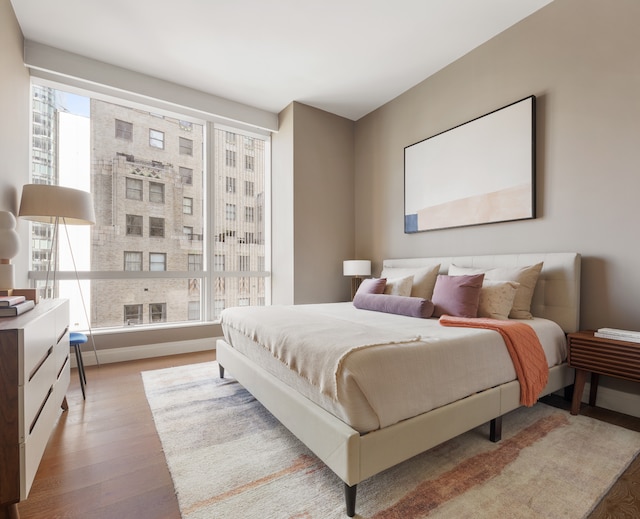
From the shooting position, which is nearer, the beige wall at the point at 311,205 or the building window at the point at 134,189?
the building window at the point at 134,189

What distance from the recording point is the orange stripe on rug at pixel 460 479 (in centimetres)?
127

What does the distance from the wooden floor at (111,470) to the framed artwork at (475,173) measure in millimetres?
1640

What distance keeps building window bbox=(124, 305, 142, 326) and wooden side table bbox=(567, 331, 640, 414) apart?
3.95m

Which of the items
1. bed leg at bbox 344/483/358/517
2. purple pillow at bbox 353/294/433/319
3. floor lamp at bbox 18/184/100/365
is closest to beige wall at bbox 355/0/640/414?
purple pillow at bbox 353/294/433/319

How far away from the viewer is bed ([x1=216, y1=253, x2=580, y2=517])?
1254 mm

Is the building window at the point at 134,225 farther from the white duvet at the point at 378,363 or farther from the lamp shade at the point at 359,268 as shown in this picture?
the lamp shade at the point at 359,268

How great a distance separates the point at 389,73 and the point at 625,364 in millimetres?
3222

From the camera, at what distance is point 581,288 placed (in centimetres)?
236

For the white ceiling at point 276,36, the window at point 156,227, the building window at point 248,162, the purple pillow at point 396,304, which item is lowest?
the purple pillow at point 396,304

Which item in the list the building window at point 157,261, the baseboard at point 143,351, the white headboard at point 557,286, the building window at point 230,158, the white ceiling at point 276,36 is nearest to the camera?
the white headboard at point 557,286

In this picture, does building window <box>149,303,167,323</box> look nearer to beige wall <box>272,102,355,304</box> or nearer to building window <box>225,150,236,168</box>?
beige wall <box>272,102,355,304</box>

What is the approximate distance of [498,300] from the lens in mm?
2328

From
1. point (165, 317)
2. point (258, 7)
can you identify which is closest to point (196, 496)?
point (165, 317)

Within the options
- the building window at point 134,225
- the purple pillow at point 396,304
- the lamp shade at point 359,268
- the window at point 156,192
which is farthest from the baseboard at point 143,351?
the purple pillow at point 396,304
